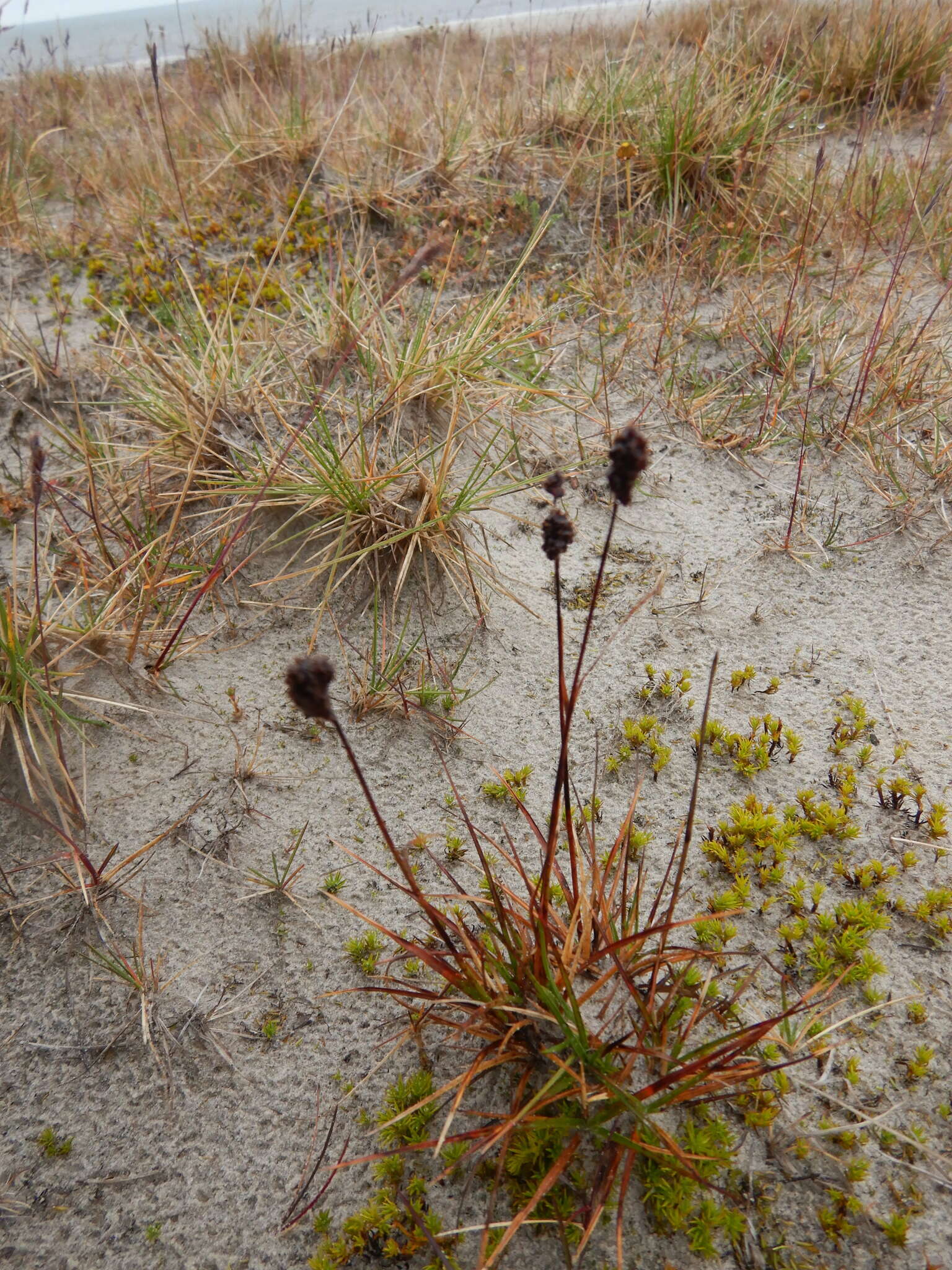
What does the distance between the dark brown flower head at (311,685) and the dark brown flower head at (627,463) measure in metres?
0.44

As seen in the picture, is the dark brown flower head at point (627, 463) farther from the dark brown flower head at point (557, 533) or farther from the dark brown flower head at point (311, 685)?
the dark brown flower head at point (311, 685)

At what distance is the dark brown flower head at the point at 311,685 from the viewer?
0.90 m

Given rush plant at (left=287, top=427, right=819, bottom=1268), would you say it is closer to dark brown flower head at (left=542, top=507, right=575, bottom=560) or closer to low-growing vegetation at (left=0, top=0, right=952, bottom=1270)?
low-growing vegetation at (left=0, top=0, right=952, bottom=1270)

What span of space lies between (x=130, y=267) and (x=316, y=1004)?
4393mm

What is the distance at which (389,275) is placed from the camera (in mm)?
4211

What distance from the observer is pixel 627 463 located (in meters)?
0.96

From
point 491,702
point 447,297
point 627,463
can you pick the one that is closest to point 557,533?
point 627,463

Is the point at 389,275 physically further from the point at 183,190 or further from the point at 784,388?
the point at 784,388

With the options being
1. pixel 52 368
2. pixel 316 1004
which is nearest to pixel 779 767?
pixel 316 1004

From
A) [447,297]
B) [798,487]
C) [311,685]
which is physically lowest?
[798,487]

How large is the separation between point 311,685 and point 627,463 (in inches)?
19.7

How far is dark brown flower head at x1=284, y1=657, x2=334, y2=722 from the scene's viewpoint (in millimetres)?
898

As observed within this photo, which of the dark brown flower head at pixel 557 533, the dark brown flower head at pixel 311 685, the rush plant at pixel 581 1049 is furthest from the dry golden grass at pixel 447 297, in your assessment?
the rush plant at pixel 581 1049

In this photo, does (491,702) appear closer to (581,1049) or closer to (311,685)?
(581,1049)
